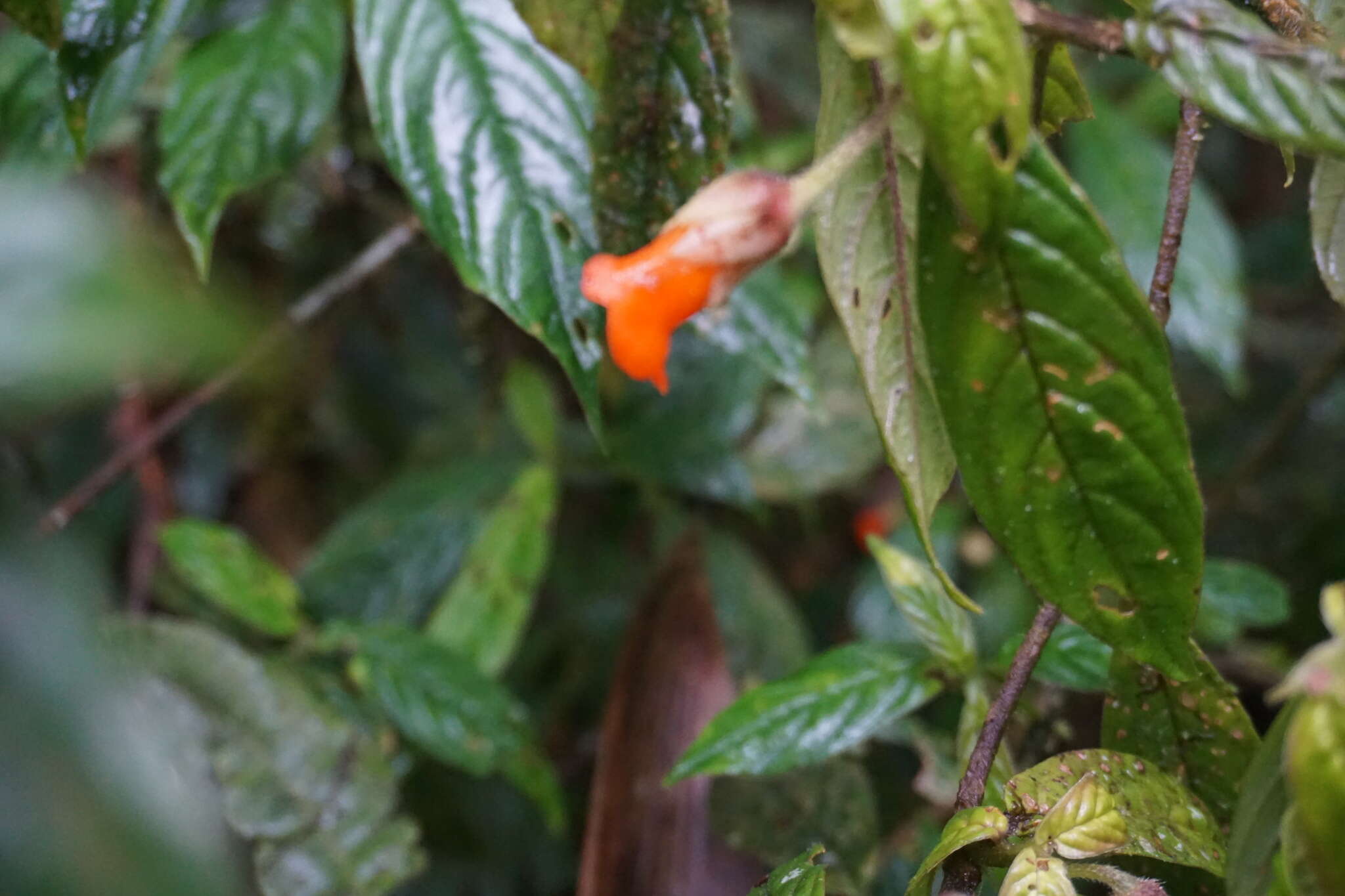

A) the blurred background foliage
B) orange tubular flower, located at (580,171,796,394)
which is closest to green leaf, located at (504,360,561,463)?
the blurred background foliage

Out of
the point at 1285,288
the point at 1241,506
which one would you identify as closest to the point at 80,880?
the point at 1241,506

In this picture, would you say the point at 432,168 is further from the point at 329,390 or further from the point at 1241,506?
the point at 1241,506

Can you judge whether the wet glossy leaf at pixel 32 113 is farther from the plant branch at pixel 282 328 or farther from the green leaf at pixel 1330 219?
the green leaf at pixel 1330 219

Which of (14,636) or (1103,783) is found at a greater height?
(14,636)

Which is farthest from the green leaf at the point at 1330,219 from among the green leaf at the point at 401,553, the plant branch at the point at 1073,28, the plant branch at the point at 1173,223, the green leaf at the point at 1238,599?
the green leaf at the point at 401,553

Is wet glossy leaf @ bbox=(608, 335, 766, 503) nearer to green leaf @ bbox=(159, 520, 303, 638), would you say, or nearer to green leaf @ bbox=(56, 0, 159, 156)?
green leaf @ bbox=(159, 520, 303, 638)
